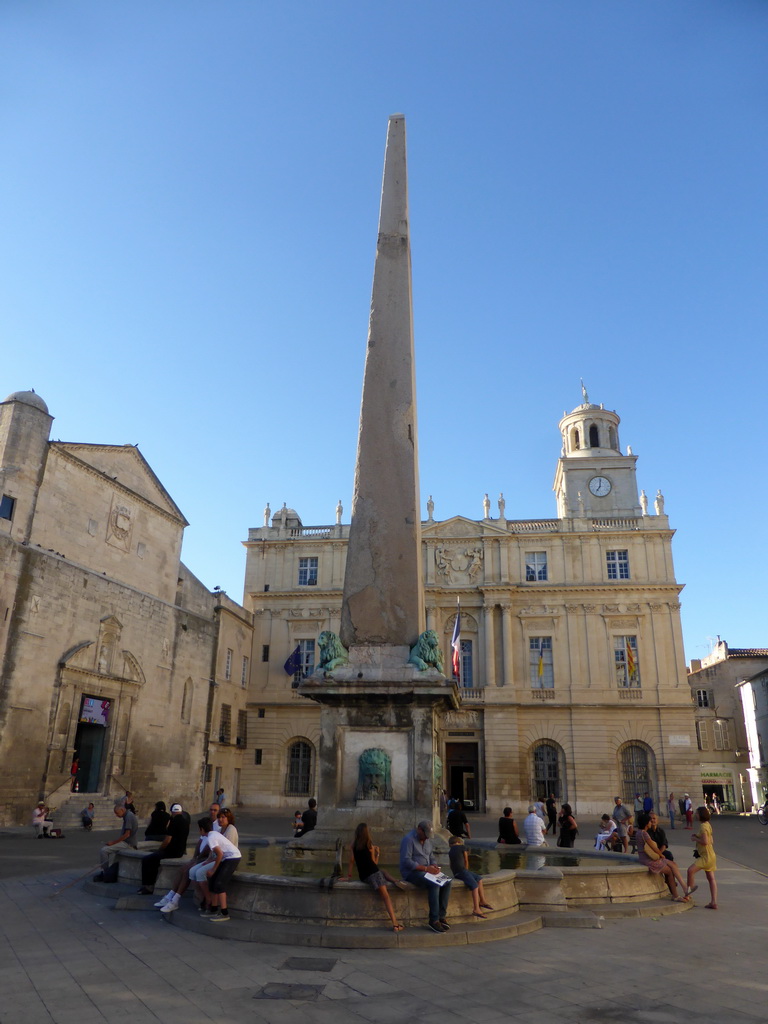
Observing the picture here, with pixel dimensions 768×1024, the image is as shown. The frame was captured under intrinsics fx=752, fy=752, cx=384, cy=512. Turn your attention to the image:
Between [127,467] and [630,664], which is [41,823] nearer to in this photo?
[127,467]

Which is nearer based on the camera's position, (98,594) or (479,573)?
(98,594)

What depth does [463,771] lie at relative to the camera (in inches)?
1346

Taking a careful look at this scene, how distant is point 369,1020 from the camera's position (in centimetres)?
443

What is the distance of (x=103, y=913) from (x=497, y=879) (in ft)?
12.8

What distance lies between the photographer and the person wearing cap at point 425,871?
644 cm

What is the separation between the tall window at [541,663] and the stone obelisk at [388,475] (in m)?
25.7

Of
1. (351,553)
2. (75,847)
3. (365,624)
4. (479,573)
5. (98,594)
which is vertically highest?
(479,573)

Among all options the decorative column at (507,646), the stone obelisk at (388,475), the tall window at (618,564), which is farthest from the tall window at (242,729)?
the stone obelisk at (388,475)

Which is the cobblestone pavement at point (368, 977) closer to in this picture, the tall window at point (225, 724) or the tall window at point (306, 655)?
the tall window at point (225, 724)

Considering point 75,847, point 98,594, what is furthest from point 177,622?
point 75,847

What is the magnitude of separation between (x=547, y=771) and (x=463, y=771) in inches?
147

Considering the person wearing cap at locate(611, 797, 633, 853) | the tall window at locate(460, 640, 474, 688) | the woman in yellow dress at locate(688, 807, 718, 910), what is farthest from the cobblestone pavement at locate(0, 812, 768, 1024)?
the tall window at locate(460, 640, 474, 688)

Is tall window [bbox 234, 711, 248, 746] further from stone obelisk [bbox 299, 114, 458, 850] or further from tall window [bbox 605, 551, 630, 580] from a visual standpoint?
stone obelisk [bbox 299, 114, 458, 850]

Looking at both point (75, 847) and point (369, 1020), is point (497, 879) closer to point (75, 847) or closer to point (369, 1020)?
point (369, 1020)
